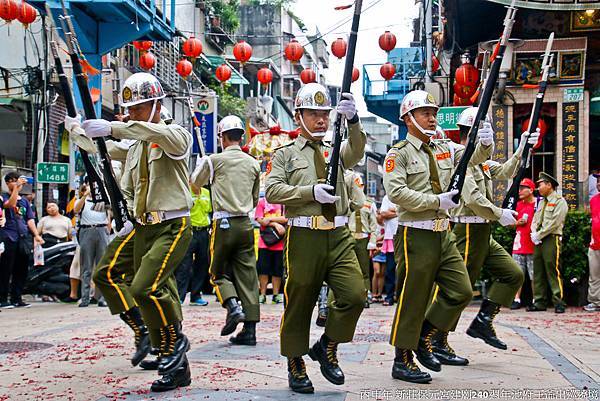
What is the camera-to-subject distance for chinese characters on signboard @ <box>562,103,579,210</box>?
52.5 ft

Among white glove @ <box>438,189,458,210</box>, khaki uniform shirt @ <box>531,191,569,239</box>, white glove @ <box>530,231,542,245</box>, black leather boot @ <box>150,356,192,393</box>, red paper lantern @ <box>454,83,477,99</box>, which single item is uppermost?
red paper lantern @ <box>454,83,477,99</box>

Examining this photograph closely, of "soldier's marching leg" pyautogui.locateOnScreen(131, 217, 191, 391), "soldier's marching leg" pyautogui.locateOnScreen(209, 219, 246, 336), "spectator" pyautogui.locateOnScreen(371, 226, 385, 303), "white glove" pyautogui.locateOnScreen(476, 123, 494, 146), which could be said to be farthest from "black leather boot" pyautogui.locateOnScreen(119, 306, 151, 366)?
"spectator" pyautogui.locateOnScreen(371, 226, 385, 303)

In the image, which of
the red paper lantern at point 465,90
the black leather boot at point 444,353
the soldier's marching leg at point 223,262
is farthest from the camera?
the red paper lantern at point 465,90

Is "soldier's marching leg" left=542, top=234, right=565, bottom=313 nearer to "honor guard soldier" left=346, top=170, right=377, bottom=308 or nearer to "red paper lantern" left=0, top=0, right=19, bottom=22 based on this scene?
"honor guard soldier" left=346, top=170, right=377, bottom=308

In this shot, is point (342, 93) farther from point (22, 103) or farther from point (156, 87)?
point (22, 103)

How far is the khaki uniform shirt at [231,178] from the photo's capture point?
28.9 ft

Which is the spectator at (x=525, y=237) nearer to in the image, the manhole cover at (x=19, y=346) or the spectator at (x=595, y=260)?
the spectator at (x=595, y=260)

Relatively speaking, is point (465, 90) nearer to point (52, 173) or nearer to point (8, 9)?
point (52, 173)

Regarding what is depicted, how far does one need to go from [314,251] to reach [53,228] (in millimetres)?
10108

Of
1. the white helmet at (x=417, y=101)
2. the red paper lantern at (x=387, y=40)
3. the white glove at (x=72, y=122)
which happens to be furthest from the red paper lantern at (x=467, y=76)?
the white glove at (x=72, y=122)

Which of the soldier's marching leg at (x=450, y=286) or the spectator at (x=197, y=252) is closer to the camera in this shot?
the soldier's marching leg at (x=450, y=286)

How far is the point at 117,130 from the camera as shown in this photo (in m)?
5.61

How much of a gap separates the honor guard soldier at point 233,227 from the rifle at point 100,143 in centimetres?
218

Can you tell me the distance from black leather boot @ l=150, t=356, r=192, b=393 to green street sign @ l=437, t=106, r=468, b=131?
9.43m
